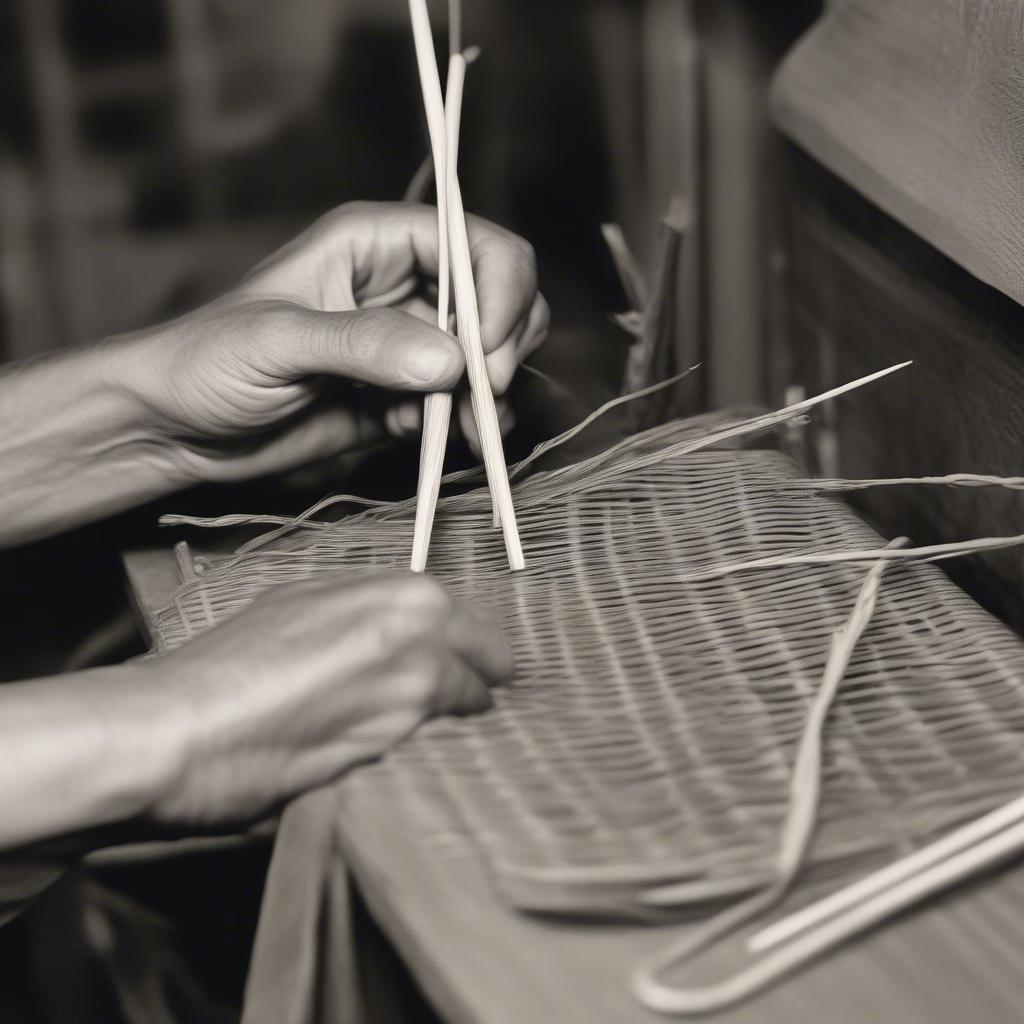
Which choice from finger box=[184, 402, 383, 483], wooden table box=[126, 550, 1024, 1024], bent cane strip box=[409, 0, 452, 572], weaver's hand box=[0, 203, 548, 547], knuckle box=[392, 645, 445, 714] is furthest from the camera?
finger box=[184, 402, 383, 483]

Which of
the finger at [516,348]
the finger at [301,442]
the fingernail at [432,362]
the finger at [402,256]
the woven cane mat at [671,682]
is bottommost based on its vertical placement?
the woven cane mat at [671,682]

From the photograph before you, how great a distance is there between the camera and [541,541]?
2.26 feet

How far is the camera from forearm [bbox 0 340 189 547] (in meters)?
0.87

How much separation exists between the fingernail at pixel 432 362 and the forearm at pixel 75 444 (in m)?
0.26

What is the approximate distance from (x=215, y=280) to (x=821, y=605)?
108 cm

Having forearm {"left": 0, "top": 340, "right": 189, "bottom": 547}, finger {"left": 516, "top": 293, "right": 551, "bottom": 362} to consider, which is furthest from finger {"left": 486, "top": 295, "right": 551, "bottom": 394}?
forearm {"left": 0, "top": 340, "right": 189, "bottom": 547}

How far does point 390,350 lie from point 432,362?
0.08ft

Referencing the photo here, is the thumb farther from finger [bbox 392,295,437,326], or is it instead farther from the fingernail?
finger [bbox 392,295,437,326]

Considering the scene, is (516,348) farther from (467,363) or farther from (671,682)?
(671,682)

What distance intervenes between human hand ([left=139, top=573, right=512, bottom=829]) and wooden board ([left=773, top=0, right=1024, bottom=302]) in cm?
56

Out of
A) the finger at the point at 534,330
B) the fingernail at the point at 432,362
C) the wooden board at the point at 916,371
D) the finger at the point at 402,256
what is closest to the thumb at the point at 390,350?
the fingernail at the point at 432,362

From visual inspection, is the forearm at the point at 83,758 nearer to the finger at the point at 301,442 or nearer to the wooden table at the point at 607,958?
the wooden table at the point at 607,958

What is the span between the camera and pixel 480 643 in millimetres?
531

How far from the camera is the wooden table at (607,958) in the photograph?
1.26ft
